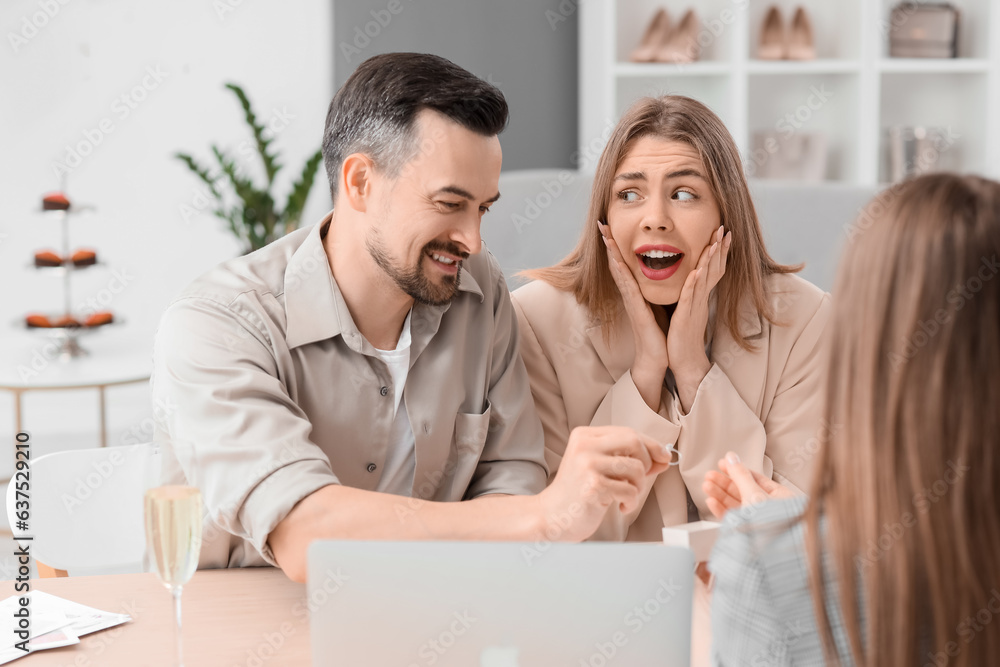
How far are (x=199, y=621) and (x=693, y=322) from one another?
1008mm

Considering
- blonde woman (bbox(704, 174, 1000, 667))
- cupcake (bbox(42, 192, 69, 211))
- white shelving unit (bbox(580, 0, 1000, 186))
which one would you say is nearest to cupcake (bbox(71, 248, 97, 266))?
cupcake (bbox(42, 192, 69, 211))

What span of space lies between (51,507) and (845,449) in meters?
1.29

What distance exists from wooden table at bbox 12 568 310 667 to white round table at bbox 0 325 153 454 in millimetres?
1867

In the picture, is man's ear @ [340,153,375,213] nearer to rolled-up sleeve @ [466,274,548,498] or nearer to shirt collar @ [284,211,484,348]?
shirt collar @ [284,211,484,348]

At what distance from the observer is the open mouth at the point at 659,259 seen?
5.90ft

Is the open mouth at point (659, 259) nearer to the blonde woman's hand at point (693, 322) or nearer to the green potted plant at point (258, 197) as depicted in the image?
the blonde woman's hand at point (693, 322)

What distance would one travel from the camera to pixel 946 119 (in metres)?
4.02

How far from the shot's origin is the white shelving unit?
3689 mm

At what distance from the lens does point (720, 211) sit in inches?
70.0

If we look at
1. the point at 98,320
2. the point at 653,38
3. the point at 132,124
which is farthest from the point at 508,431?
the point at 132,124

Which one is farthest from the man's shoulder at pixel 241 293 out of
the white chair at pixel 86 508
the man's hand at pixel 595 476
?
the man's hand at pixel 595 476

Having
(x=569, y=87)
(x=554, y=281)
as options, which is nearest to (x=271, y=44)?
(x=569, y=87)

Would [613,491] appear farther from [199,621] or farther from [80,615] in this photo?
[80,615]

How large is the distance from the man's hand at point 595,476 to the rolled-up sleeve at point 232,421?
31cm
